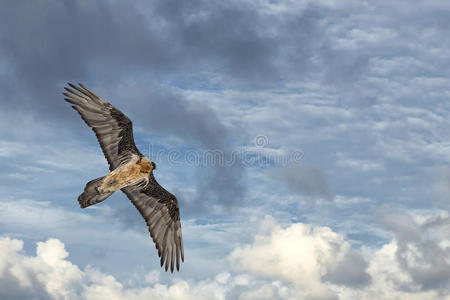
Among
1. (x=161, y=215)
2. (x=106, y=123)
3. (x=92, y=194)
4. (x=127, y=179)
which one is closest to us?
(x=92, y=194)

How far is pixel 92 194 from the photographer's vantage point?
16.7 metres

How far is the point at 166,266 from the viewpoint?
18938 millimetres

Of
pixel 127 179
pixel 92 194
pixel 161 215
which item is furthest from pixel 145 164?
pixel 161 215

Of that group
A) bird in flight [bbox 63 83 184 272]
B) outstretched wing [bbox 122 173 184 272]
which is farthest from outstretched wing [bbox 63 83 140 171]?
outstretched wing [bbox 122 173 184 272]

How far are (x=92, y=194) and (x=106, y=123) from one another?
352cm

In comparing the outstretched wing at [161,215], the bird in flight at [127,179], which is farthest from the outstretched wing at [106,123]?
the outstretched wing at [161,215]

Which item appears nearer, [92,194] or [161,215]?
[92,194]

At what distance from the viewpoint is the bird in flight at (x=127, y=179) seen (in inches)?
684

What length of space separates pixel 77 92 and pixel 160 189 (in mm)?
5565

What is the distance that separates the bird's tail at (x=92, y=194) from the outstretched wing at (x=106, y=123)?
1.80m

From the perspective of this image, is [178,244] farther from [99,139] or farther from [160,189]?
[99,139]

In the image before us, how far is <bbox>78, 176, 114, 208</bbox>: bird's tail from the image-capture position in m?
16.5

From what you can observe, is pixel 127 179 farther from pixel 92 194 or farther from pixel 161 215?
pixel 161 215

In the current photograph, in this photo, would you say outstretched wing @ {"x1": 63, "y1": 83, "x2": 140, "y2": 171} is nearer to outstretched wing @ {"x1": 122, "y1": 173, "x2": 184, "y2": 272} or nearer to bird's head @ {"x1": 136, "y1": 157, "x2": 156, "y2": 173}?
bird's head @ {"x1": 136, "y1": 157, "x2": 156, "y2": 173}
